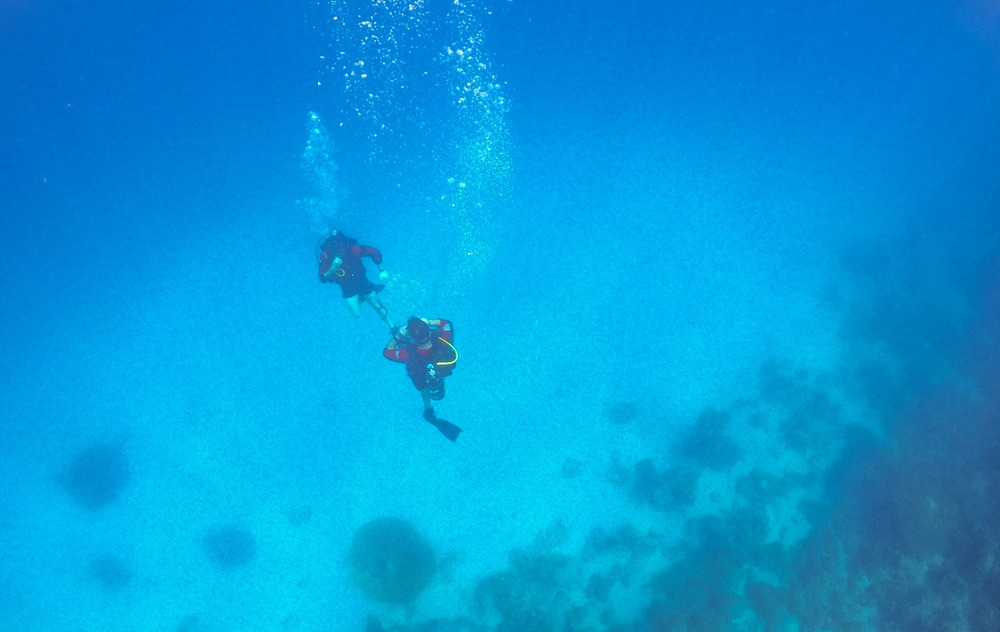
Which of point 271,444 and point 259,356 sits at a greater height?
point 259,356

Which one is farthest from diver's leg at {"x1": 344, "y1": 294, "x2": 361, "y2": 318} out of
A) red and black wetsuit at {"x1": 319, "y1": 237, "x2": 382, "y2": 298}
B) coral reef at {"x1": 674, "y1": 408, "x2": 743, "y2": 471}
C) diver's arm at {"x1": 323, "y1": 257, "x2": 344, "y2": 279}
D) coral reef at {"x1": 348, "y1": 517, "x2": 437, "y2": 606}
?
coral reef at {"x1": 674, "y1": 408, "x2": 743, "y2": 471}

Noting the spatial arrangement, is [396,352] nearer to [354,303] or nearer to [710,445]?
[354,303]

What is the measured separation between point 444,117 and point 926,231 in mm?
22815

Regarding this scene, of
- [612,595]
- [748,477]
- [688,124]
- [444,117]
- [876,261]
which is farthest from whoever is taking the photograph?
[444,117]

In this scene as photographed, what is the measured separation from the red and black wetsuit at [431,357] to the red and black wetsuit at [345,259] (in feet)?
8.07

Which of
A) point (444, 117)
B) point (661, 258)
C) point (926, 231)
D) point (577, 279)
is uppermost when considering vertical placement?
point (444, 117)

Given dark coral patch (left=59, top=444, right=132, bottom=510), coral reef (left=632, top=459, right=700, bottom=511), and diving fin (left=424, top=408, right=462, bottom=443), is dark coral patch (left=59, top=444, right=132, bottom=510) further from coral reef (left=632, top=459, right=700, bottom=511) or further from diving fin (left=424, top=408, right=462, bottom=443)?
coral reef (left=632, top=459, right=700, bottom=511)

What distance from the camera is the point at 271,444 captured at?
1595 cm

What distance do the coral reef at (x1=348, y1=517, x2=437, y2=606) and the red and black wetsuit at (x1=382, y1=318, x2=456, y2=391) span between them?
6.83 meters

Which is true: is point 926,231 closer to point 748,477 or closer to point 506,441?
point 748,477

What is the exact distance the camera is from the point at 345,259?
10523mm

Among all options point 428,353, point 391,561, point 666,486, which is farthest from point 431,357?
point 666,486

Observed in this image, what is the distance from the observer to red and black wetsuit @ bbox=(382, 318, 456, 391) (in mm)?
8531

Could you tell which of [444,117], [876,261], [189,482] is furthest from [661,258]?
[189,482]
